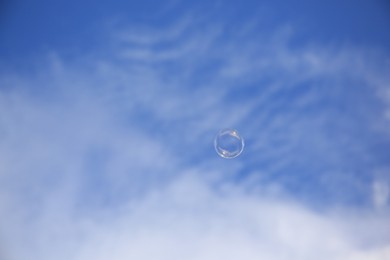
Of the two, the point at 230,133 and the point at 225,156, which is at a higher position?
the point at 230,133

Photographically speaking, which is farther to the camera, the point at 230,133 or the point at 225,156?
the point at 230,133
